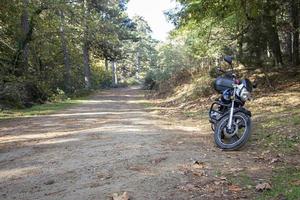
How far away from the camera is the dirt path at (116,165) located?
5625 millimetres

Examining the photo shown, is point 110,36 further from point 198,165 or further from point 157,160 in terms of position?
point 198,165

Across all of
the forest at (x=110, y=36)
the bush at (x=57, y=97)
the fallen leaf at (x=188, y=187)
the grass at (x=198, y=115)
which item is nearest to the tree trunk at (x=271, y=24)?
the forest at (x=110, y=36)

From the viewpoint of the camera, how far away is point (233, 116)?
8289 mm

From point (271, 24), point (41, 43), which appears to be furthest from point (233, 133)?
point (41, 43)

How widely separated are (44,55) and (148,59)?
2450 inches

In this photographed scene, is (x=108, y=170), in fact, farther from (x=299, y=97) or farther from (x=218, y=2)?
Answer: (x=218, y=2)

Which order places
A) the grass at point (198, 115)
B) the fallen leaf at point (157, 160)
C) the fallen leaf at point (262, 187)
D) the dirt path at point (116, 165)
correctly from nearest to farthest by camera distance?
1. the fallen leaf at point (262, 187)
2. the dirt path at point (116, 165)
3. the fallen leaf at point (157, 160)
4. the grass at point (198, 115)

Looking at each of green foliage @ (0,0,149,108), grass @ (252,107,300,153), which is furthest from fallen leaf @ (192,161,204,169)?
green foliage @ (0,0,149,108)

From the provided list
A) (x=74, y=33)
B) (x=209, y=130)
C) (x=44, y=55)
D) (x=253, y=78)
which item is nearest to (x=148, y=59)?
(x=44, y=55)

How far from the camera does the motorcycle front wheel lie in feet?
26.3

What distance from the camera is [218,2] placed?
53.4 ft

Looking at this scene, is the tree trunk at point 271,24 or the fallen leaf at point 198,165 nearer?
the fallen leaf at point 198,165

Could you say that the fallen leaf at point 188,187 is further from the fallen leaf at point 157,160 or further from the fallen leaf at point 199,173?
the fallen leaf at point 157,160

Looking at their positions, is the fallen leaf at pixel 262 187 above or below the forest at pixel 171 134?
below
